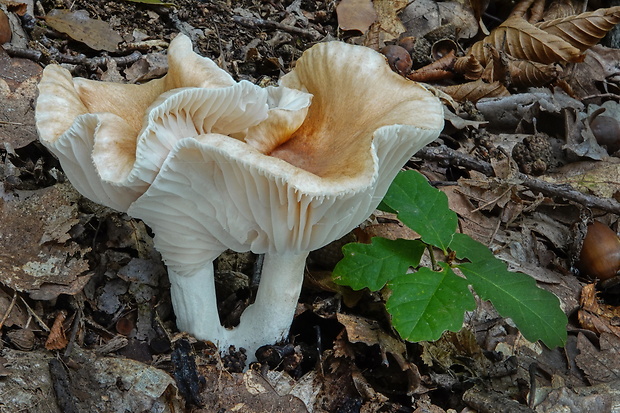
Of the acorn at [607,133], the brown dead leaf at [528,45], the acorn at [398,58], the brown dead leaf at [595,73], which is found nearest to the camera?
the acorn at [607,133]

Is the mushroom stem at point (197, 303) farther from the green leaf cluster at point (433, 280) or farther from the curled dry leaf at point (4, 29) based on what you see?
the curled dry leaf at point (4, 29)

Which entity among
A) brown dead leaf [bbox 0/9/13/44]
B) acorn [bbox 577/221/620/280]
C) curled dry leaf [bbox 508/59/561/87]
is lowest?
acorn [bbox 577/221/620/280]

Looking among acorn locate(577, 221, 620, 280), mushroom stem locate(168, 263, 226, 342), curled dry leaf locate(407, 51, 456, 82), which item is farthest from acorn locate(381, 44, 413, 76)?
mushroom stem locate(168, 263, 226, 342)

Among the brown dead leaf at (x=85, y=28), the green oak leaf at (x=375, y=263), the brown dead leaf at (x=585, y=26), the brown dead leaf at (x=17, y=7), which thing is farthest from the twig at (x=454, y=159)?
the brown dead leaf at (x=17, y=7)

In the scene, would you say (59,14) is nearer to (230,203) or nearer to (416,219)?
(230,203)

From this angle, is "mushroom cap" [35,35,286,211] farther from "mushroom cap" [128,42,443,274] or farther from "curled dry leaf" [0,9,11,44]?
"curled dry leaf" [0,9,11,44]

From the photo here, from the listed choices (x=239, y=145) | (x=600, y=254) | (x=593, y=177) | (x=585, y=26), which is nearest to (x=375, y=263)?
(x=239, y=145)
